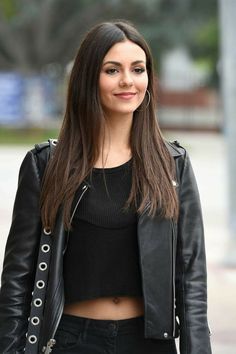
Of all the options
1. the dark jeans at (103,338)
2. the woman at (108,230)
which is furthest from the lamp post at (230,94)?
the dark jeans at (103,338)

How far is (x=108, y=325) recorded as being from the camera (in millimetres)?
2977

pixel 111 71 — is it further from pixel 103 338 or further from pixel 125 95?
pixel 103 338

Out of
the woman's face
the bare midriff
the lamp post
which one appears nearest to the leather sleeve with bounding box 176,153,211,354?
the bare midriff

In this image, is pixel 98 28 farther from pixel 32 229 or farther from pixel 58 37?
pixel 58 37

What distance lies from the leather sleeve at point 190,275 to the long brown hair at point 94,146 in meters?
0.07

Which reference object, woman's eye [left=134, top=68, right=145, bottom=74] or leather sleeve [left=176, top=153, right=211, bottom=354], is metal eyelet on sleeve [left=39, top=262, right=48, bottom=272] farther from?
woman's eye [left=134, top=68, right=145, bottom=74]

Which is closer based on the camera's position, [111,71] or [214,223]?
[111,71]

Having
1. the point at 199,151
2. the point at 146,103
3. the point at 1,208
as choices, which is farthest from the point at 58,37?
the point at 146,103

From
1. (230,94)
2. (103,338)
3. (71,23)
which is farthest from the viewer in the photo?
(71,23)

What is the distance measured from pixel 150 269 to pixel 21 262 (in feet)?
1.35

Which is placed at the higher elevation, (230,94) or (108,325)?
(230,94)

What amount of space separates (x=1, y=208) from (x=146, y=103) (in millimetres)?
11594

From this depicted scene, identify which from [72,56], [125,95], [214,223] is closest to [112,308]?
[125,95]

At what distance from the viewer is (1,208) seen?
14.7 meters
